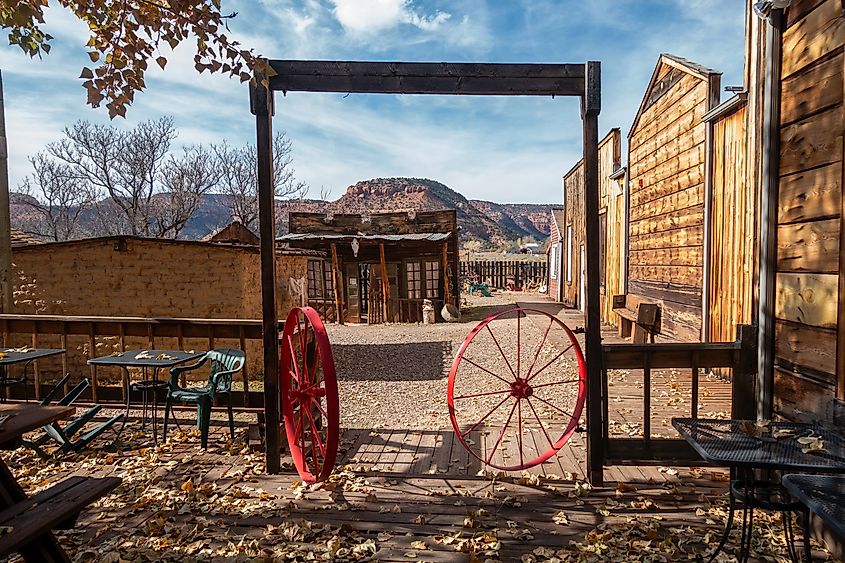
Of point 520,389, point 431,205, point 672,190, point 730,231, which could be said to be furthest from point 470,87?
point 431,205

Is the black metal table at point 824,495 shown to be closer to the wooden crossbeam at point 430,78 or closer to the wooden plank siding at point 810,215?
the wooden plank siding at point 810,215

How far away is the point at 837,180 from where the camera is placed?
2.91 m

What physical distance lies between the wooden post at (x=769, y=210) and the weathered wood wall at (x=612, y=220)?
769cm

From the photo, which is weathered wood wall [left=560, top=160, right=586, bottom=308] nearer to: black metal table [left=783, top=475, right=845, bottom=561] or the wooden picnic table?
black metal table [left=783, top=475, right=845, bottom=561]

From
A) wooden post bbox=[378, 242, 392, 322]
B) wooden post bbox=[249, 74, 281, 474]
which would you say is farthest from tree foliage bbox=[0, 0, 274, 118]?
wooden post bbox=[378, 242, 392, 322]

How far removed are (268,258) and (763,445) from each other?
352 cm

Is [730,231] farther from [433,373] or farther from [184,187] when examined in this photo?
[184,187]

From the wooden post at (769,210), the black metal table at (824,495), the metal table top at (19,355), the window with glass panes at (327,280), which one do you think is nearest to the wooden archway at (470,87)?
the wooden post at (769,210)

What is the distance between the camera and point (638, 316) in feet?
28.6

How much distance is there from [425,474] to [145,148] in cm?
2856

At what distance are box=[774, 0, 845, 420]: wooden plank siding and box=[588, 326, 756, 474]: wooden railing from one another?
0.24 meters

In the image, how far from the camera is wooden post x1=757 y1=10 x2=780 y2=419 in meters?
3.49

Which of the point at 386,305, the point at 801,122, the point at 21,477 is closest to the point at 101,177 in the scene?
the point at 386,305

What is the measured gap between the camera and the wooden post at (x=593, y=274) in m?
3.73
